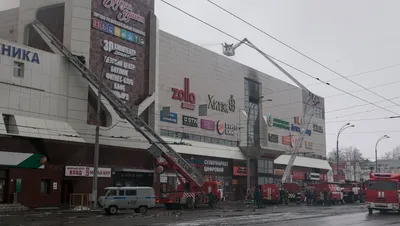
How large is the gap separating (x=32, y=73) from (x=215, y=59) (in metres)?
28.8

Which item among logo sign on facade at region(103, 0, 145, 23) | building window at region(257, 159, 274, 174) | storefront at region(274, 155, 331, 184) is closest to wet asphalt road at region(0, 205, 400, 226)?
logo sign on facade at region(103, 0, 145, 23)

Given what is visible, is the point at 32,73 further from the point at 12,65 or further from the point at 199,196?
the point at 199,196

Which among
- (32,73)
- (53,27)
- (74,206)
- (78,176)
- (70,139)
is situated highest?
(53,27)

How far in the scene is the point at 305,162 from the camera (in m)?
83.6

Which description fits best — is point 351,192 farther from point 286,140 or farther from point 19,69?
point 19,69

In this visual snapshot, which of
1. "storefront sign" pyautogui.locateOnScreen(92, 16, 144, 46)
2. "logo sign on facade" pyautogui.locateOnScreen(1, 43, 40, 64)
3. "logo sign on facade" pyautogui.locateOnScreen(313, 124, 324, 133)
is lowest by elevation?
"logo sign on facade" pyautogui.locateOnScreen(313, 124, 324, 133)

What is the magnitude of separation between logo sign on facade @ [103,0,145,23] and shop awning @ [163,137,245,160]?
535 inches

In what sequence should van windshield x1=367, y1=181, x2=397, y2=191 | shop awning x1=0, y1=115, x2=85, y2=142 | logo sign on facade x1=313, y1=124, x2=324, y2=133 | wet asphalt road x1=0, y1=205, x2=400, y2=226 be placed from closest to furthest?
wet asphalt road x1=0, y1=205, x2=400, y2=226
van windshield x1=367, y1=181, x2=397, y2=191
shop awning x1=0, y1=115, x2=85, y2=142
logo sign on facade x1=313, y1=124, x2=324, y2=133

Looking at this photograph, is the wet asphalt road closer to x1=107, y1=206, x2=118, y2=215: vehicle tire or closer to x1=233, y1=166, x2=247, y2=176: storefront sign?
x1=107, y1=206, x2=118, y2=215: vehicle tire

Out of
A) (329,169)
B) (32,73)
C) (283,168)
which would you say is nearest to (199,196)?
(32,73)

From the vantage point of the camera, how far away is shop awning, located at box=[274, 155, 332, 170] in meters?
76.7

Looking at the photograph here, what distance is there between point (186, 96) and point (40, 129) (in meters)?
22.0

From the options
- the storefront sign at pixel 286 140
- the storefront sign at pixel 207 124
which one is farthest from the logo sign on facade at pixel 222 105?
the storefront sign at pixel 286 140

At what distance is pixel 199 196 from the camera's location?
137ft
